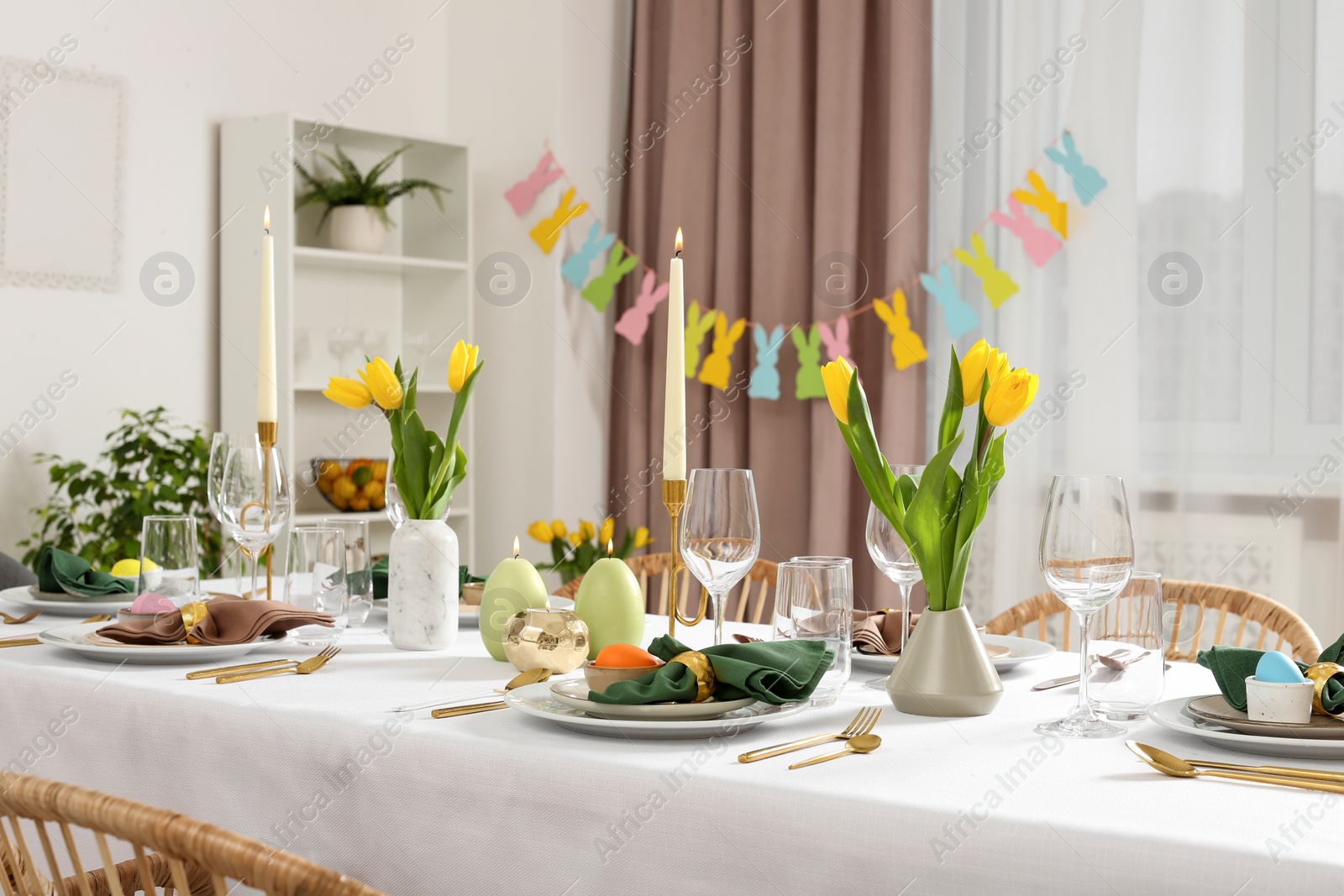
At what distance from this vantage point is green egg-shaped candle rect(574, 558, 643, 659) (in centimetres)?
139

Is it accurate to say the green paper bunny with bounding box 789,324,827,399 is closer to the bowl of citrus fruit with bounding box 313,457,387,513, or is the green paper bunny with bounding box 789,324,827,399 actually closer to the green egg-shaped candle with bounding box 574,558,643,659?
the bowl of citrus fruit with bounding box 313,457,387,513

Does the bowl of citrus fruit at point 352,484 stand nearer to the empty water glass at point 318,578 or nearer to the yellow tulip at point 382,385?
the empty water glass at point 318,578

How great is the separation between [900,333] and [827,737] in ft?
7.22

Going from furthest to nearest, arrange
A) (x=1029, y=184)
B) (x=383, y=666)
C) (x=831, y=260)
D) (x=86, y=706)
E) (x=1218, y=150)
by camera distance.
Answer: (x=831, y=260), (x=1029, y=184), (x=1218, y=150), (x=383, y=666), (x=86, y=706)

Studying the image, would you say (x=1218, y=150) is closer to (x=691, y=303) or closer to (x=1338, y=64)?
(x=1338, y=64)

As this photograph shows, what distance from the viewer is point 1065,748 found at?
3.43 feet

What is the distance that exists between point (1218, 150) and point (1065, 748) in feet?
6.92

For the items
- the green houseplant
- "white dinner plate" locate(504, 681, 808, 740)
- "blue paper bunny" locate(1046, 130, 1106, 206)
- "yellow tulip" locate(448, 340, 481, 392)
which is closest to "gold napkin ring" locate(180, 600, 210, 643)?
"yellow tulip" locate(448, 340, 481, 392)

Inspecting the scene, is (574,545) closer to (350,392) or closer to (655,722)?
(350,392)

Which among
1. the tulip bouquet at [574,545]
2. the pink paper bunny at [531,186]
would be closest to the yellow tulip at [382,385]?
the tulip bouquet at [574,545]

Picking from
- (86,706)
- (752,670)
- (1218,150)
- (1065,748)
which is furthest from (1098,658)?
(1218,150)

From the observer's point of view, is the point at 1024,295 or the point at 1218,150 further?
the point at 1024,295

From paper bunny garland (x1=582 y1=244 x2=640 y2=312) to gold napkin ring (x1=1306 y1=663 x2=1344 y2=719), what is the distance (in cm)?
278

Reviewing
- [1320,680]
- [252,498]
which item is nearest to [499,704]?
[252,498]
